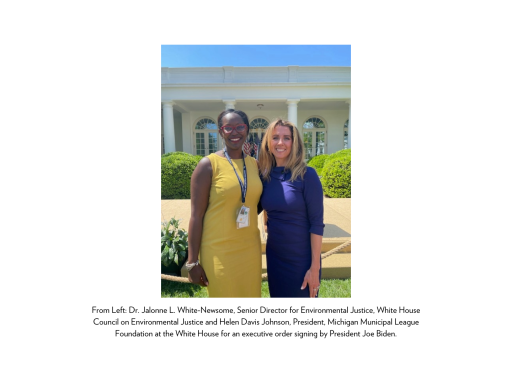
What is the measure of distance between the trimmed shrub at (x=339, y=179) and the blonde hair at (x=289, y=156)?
6554mm

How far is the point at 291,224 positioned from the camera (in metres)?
1.82

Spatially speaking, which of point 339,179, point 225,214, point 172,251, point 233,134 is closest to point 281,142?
point 233,134

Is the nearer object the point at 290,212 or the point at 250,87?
the point at 290,212

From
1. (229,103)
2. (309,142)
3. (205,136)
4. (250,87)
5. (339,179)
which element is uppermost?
(250,87)

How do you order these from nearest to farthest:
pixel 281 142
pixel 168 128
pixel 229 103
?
1. pixel 281 142
2. pixel 229 103
3. pixel 168 128

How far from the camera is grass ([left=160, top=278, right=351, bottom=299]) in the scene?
2955 mm

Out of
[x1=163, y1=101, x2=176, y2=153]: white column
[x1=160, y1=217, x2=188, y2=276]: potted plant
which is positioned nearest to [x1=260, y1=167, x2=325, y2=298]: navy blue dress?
Answer: [x1=160, y1=217, x2=188, y2=276]: potted plant

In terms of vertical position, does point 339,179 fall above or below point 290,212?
above

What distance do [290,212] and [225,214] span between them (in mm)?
448

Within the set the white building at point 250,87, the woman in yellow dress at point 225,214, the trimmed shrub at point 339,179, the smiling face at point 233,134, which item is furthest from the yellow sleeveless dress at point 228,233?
the white building at point 250,87

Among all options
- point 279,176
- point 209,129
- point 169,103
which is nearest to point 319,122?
point 209,129

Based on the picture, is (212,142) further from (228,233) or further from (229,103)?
(228,233)

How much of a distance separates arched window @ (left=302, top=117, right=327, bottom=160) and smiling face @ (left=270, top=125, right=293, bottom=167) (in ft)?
44.4

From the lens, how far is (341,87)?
12.2m
